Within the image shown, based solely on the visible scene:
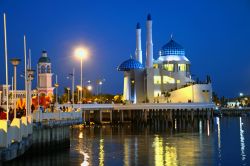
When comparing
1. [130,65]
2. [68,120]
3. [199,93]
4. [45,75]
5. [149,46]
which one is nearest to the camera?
[68,120]

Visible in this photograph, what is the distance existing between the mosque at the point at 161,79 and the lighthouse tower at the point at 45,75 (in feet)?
64.7

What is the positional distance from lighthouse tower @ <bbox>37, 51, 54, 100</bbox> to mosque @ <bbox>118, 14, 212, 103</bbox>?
64.7 feet

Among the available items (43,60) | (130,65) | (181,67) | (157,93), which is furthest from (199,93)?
(43,60)

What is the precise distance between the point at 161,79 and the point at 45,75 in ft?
100

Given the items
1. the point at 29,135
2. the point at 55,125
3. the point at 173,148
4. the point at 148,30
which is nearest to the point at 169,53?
the point at 148,30

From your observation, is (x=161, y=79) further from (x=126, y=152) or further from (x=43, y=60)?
(x=126, y=152)

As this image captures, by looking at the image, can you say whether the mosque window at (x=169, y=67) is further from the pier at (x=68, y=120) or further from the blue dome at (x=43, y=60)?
the blue dome at (x=43, y=60)

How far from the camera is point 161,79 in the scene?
138 metres

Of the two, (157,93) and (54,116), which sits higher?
(157,93)

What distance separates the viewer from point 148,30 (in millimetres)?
138000

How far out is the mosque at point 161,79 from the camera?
128 m

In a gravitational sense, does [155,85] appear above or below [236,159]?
above

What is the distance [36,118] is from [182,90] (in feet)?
295

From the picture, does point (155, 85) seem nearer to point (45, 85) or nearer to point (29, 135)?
point (45, 85)
